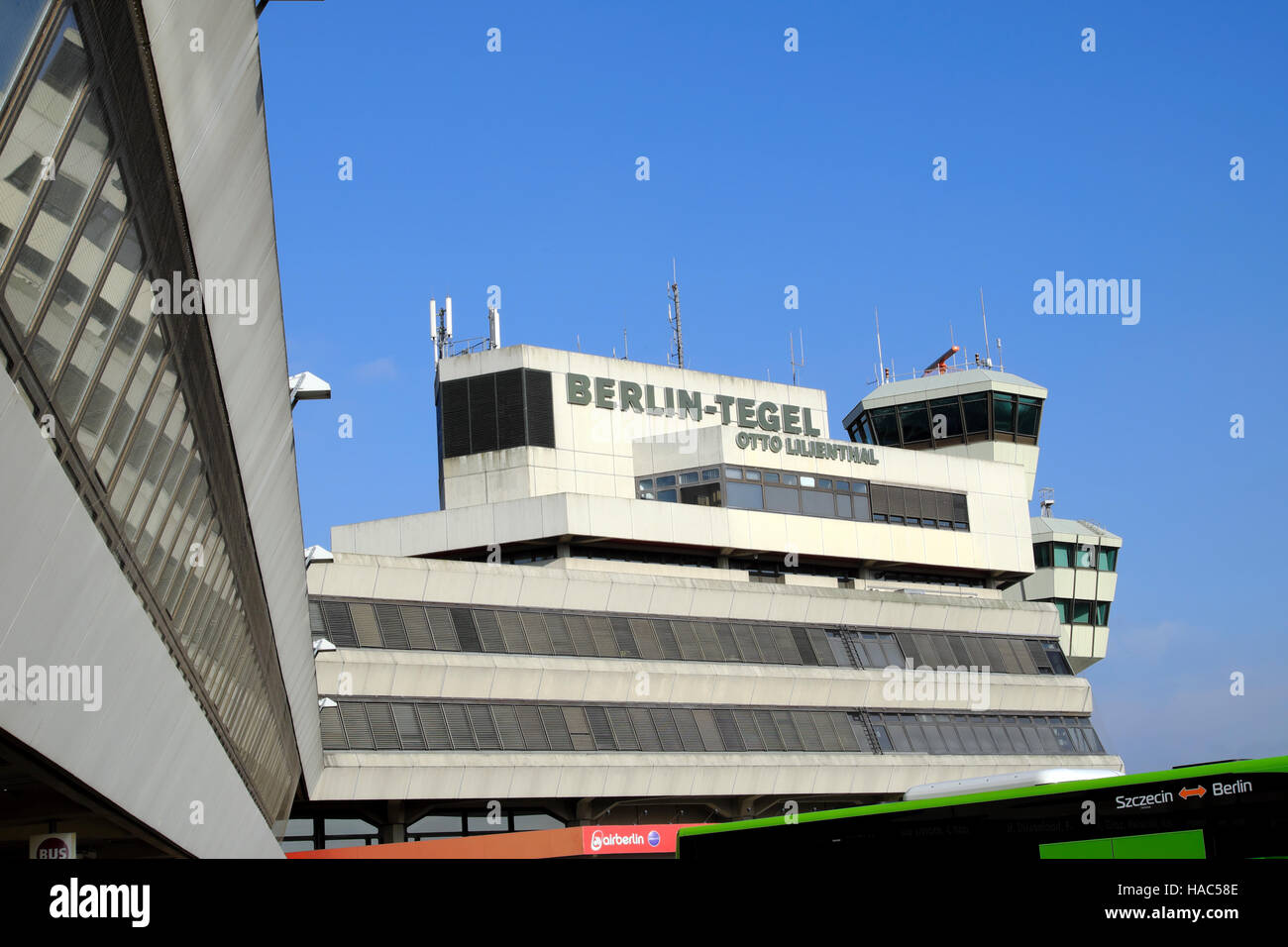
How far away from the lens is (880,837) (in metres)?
23.2

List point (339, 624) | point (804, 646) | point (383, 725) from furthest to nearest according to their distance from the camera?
point (804, 646), point (339, 624), point (383, 725)

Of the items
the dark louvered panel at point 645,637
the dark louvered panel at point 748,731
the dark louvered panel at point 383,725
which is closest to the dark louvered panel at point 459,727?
Result: the dark louvered panel at point 383,725

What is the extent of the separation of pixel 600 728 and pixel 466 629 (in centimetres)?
522

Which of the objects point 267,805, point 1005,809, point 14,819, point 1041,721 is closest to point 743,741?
point 1041,721

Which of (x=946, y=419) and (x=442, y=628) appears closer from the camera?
(x=442, y=628)

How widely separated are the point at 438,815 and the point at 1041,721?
23875 millimetres

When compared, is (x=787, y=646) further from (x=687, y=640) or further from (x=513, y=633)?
(x=513, y=633)

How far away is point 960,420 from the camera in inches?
2648

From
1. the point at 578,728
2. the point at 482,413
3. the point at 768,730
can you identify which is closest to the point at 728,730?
the point at 768,730

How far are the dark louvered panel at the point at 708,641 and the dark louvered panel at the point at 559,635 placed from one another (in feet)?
16.0

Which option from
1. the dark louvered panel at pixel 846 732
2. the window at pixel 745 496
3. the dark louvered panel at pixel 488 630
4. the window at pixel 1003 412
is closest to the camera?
the dark louvered panel at pixel 488 630

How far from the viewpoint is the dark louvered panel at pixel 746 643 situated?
48.8m

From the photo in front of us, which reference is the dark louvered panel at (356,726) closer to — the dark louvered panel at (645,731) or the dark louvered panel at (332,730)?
the dark louvered panel at (332,730)
